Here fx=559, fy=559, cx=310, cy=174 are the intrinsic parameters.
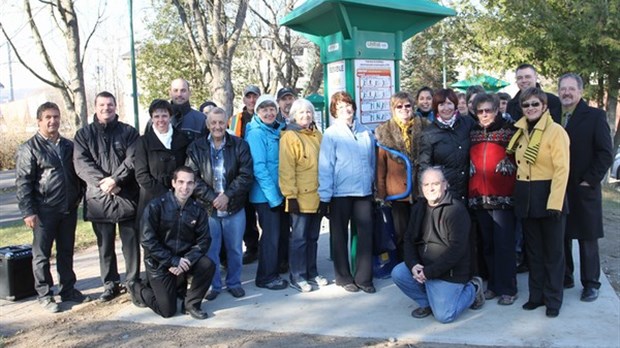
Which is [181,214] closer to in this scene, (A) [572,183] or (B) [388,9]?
(B) [388,9]

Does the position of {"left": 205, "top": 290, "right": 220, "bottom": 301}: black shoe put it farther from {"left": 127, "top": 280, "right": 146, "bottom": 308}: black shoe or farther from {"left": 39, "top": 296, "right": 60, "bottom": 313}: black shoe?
{"left": 39, "top": 296, "right": 60, "bottom": 313}: black shoe

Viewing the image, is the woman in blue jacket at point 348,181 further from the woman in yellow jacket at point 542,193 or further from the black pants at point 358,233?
the woman in yellow jacket at point 542,193

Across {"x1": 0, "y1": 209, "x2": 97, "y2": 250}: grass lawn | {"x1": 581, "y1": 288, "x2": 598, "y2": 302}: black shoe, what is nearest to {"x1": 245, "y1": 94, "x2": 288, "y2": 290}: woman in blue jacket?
{"x1": 581, "y1": 288, "x2": 598, "y2": 302}: black shoe

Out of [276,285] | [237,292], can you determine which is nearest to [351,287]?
[276,285]

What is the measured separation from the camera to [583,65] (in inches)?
495

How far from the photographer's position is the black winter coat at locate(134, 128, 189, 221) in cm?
500

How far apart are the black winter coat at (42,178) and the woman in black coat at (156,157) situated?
0.73 metres

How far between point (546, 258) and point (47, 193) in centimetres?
439

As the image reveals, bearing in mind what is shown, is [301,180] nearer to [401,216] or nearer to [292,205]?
[292,205]

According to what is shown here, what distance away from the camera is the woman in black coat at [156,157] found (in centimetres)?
500

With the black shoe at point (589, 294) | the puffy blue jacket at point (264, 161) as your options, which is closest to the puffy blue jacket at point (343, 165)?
the puffy blue jacket at point (264, 161)

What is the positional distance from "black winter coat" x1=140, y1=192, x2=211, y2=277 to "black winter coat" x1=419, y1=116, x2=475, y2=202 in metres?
2.05

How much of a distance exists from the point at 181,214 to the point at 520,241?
3.70 meters

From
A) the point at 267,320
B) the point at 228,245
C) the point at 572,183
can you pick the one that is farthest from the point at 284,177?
the point at 572,183
